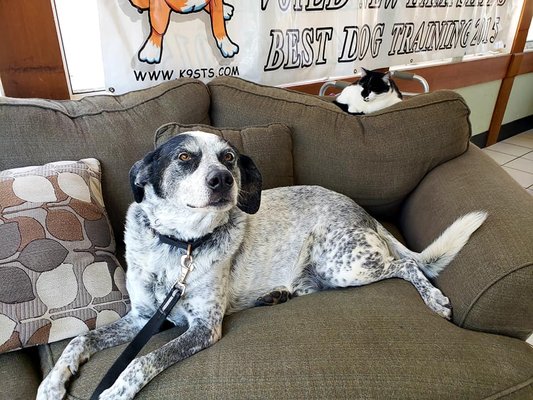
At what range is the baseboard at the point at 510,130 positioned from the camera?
4.71 metres

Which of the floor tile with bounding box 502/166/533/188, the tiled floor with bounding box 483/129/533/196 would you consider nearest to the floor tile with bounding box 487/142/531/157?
the tiled floor with bounding box 483/129/533/196

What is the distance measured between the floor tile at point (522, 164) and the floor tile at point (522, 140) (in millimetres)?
589

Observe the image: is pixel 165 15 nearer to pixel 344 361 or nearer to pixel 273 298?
pixel 273 298

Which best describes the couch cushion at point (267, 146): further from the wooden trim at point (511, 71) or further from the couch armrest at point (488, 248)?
the wooden trim at point (511, 71)

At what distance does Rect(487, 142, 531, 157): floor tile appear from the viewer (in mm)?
4594

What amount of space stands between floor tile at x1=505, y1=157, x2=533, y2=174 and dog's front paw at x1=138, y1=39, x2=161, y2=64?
12.6 ft

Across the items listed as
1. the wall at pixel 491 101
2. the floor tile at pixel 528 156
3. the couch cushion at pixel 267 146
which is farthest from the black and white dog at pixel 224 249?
the floor tile at pixel 528 156

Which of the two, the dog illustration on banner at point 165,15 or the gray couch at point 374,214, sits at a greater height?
the dog illustration on banner at point 165,15

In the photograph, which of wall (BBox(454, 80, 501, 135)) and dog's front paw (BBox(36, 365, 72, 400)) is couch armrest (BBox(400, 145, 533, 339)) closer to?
dog's front paw (BBox(36, 365, 72, 400))

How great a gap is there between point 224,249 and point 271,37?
4.75 ft

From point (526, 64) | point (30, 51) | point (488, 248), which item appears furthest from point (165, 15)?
point (526, 64)

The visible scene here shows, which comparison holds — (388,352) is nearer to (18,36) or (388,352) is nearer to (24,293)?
(24,293)

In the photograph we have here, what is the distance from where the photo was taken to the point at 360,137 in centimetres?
178

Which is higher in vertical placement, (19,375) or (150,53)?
(150,53)
